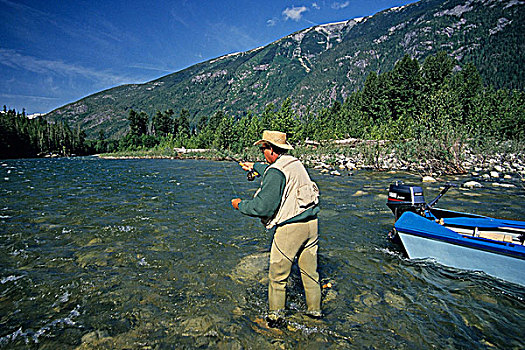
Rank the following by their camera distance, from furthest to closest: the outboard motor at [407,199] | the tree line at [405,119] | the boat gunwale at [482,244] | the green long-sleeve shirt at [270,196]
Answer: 1. the tree line at [405,119]
2. the outboard motor at [407,199]
3. the boat gunwale at [482,244]
4. the green long-sleeve shirt at [270,196]

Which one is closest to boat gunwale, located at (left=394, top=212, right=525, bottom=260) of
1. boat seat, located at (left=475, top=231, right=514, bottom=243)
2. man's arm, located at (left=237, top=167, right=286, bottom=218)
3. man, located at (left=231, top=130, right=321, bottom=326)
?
boat seat, located at (left=475, top=231, right=514, bottom=243)

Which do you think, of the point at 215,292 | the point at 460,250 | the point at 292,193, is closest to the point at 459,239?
the point at 460,250

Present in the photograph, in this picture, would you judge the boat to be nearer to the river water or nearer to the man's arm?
the river water

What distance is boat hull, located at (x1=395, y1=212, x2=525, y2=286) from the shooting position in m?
4.83

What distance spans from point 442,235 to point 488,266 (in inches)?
35.6

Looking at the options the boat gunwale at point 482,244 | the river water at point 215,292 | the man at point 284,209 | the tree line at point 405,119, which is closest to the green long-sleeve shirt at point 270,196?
the man at point 284,209

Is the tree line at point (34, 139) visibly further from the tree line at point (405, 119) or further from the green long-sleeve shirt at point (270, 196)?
the green long-sleeve shirt at point (270, 196)

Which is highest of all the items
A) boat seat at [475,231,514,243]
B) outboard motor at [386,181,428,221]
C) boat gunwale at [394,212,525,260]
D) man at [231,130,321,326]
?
man at [231,130,321,326]

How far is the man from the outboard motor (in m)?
4.39

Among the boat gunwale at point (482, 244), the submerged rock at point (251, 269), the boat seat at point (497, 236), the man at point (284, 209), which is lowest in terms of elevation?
the submerged rock at point (251, 269)

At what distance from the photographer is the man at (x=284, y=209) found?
3.52 metres

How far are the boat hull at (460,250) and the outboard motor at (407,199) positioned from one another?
717 mm

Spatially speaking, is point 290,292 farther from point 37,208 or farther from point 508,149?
point 508,149

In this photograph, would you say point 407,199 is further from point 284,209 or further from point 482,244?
point 284,209
